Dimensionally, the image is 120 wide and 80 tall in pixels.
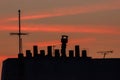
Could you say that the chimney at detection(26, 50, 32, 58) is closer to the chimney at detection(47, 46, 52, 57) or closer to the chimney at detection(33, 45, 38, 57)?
the chimney at detection(33, 45, 38, 57)

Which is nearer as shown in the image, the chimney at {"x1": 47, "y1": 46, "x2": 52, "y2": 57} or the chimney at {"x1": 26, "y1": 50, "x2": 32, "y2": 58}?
the chimney at {"x1": 26, "y1": 50, "x2": 32, "y2": 58}

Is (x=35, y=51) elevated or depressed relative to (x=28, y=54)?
elevated

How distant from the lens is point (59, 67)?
123000 millimetres

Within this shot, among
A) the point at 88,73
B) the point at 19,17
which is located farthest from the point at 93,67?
the point at 19,17

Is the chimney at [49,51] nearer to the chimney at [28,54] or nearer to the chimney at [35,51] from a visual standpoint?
the chimney at [35,51]

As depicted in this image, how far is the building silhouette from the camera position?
401 ft

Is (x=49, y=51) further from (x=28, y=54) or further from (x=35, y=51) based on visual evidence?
(x=28, y=54)

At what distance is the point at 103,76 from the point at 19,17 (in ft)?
31.4

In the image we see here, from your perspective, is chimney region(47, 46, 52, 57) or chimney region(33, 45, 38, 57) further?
chimney region(47, 46, 52, 57)

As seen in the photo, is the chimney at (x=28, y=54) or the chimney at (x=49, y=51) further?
the chimney at (x=49, y=51)

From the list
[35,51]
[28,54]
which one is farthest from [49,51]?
[28,54]

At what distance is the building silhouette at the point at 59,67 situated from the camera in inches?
4808

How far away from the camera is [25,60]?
12175cm

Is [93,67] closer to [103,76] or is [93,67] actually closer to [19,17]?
[103,76]
